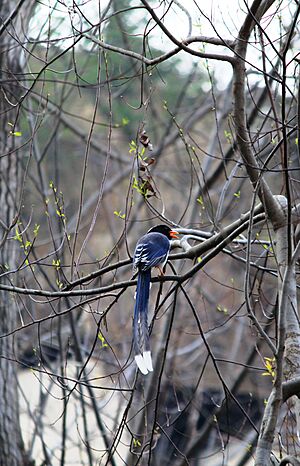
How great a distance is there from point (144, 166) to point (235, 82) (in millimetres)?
653

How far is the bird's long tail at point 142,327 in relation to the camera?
12.1 ft

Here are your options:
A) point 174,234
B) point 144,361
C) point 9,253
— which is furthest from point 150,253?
point 9,253

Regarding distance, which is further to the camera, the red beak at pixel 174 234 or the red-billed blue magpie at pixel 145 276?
the red beak at pixel 174 234

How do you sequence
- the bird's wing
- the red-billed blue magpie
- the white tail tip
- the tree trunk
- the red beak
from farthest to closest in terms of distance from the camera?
the tree trunk
the red beak
the bird's wing
the red-billed blue magpie
the white tail tip

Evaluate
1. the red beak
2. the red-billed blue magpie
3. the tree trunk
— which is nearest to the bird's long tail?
the red-billed blue magpie

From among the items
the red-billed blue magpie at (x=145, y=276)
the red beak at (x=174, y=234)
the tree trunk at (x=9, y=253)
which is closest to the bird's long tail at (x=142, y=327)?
the red-billed blue magpie at (x=145, y=276)

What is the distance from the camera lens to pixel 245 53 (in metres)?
3.71

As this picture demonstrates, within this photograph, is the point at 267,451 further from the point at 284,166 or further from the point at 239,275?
the point at 239,275

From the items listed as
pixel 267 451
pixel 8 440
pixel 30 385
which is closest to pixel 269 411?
A: pixel 267 451

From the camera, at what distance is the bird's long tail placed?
3.69 m

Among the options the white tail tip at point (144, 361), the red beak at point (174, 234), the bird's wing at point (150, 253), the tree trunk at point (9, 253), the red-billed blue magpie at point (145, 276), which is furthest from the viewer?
the tree trunk at point (9, 253)

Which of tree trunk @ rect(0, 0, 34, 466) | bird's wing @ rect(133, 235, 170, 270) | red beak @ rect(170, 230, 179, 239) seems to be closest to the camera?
bird's wing @ rect(133, 235, 170, 270)

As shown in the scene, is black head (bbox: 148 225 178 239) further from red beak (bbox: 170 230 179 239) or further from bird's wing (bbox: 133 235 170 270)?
bird's wing (bbox: 133 235 170 270)

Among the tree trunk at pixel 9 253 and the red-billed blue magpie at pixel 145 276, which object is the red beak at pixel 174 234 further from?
the tree trunk at pixel 9 253
